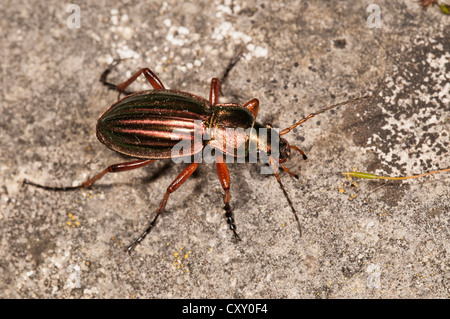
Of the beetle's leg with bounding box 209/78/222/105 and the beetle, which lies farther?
the beetle's leg with bounding box 209/78/222/105

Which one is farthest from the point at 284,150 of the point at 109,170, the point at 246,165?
the point at 109,170

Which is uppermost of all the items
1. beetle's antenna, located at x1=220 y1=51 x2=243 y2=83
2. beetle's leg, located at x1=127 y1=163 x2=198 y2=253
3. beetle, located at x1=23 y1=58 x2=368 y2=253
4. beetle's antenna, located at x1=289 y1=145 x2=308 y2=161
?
beetle's antenna, located at x1=220 y1=51 x2=243 y2=83

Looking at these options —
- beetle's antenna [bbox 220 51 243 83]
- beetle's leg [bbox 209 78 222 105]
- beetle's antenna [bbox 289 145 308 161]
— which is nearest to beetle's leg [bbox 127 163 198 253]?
beetle's leg [bbox 209 78 222 105]

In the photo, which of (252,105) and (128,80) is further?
(128,80)

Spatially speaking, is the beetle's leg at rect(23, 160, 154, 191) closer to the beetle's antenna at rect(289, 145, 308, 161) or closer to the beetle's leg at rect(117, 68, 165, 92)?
the beetle's leg at rect(117, 68, 165, 92)

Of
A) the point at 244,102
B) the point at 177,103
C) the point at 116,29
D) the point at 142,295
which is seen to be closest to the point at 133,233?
the point at 142,295

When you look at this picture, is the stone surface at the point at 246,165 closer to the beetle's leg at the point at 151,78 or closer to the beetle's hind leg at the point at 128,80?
the beetle's hind leg at the point at 128,80

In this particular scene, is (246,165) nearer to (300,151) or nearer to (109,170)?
(300,151)

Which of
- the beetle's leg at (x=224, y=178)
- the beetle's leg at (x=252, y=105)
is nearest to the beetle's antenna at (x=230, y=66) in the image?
the beetle's leg at (x=252, y=105)
